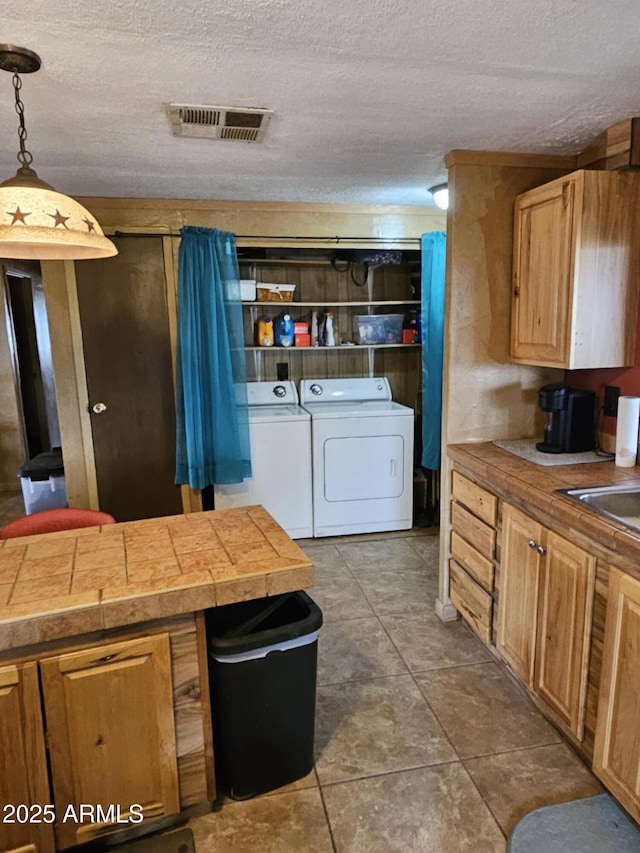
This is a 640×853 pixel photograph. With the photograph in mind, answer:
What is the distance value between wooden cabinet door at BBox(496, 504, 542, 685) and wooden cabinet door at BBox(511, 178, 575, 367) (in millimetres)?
707

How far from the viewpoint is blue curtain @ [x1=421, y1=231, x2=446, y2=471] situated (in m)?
3.58

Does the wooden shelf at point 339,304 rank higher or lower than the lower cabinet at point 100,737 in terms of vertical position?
higher

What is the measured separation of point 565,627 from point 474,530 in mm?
650

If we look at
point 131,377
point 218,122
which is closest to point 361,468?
point 131,377

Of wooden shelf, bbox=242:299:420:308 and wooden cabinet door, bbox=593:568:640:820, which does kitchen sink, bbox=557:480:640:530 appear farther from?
wooden shelf, bbox=242:299:420:308

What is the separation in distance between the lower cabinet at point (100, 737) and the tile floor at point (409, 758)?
10.6 inches

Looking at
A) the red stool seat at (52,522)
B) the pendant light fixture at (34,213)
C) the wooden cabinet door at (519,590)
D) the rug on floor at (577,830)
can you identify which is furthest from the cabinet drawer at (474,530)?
the pendant light fixture at (34,213)

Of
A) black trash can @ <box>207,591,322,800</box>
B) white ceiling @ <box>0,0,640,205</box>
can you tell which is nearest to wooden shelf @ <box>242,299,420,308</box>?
white ceiling @ <box>0,0,640,205</box>

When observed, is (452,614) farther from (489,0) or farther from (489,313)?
(489,0)

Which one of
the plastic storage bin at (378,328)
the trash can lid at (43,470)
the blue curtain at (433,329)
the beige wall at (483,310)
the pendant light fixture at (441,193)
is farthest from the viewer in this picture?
the plastic storage bin at (378,328)

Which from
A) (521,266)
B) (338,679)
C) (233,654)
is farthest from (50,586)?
(521,266)

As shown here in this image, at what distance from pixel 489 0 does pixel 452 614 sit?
2453 mm

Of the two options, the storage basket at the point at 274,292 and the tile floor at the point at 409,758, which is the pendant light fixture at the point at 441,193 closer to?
the storage basket at the point at 274,292

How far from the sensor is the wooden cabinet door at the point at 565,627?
170 centimetres
